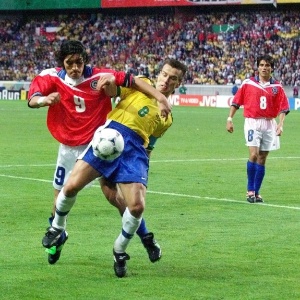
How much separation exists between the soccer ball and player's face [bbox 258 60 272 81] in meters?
6.12

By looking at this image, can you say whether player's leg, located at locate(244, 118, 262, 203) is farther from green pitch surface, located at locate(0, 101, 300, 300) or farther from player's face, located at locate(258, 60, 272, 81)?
player's face, located at locate(258, 60, 272, 81)

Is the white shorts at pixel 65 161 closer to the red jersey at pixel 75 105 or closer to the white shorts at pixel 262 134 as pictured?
the red jersey at pixel 75 105

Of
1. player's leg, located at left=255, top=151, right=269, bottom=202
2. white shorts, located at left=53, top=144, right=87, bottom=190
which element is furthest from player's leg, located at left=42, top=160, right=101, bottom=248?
player's leg, located at left=255, top=151, right=269, bottom=202

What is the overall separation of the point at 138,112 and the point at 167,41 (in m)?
52.8

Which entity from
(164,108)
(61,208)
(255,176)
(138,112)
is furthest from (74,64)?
(255,176)

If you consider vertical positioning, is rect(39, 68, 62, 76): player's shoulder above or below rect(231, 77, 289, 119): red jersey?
above

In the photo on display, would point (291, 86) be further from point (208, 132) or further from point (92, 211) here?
point (92, 211)

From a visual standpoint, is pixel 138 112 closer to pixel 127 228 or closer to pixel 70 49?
pixel 70 49

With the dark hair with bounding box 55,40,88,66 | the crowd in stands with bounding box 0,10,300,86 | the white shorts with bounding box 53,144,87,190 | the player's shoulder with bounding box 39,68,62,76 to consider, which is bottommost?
the crowd in stands with bounding box 0,10,300,86

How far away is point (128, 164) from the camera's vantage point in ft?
25.6

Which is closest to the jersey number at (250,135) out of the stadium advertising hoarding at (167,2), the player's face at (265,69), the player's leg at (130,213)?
the player's face at (265,69)

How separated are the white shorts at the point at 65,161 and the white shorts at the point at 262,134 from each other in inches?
214

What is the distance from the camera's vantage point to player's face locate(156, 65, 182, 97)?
8008 mm

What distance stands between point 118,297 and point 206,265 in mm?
1554
